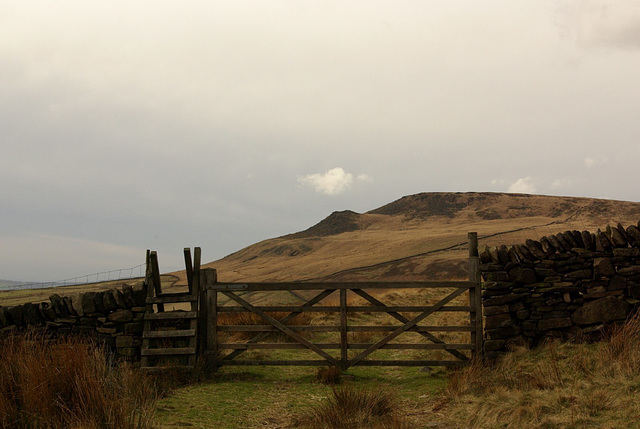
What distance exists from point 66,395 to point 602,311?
7.96 metres

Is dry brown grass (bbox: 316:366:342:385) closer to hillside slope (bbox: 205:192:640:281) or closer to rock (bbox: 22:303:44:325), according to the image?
rock (bbox: 22:303:44:325)

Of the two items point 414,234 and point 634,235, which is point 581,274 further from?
point 414,234

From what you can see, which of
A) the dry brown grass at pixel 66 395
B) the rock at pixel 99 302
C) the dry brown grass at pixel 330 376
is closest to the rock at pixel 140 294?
the rock at pixel 99 302

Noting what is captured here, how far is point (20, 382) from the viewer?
214 inches

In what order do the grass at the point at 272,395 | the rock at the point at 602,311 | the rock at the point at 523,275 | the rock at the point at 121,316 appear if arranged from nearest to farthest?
the grass at the point at 272,395, the rock at the point at 602,311, the rock at the point at 523,275, the rock at the point at 121,316

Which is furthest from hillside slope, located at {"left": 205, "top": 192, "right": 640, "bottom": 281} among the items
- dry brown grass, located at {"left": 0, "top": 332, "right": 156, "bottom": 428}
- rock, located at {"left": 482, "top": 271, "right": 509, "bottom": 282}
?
dry brown grass, located at {"left": 0, "top": 332, "right": 156, "bottom": 428}

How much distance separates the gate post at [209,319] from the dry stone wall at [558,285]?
4622 mm

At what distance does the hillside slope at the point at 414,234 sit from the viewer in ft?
118

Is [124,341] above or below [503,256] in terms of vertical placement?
below

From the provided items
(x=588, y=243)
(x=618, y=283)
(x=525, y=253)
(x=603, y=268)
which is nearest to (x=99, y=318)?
(x=525, y=253)

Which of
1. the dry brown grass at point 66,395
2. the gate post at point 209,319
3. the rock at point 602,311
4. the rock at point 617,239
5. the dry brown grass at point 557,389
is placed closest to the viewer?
the dry brown grass at point 66,395

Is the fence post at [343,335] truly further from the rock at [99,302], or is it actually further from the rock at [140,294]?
the rock at [99,302]

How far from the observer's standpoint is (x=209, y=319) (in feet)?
28.9

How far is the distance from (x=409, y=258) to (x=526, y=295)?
28537 mm
